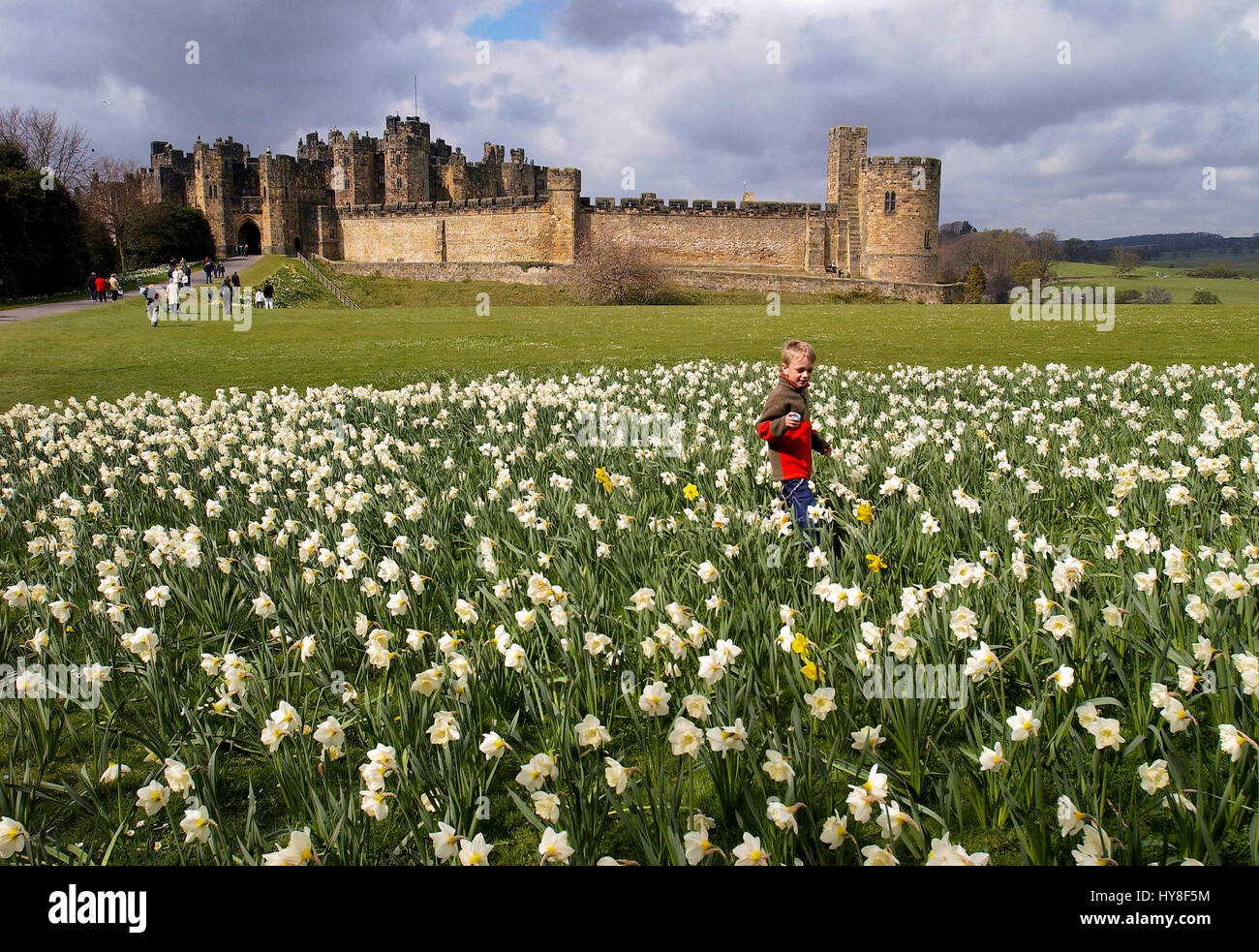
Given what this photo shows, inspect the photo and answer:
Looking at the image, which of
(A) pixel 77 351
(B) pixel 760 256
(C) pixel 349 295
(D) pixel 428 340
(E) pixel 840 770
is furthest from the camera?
(B) pixel 760 256

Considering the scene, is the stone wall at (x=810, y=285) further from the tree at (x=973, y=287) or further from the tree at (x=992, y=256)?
the tree at (x=992, y=256)

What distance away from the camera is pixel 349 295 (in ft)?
153

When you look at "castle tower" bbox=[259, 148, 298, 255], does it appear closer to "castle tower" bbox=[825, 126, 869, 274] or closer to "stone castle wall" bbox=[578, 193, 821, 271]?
"stone castle wall" bbox=[578, 193, 821, 271]

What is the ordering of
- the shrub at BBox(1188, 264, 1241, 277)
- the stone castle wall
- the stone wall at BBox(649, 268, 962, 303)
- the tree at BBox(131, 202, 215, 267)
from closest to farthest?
the stone wall at BBox(649, 268, 962, 303), the stone castle wall, the tree at BBox(131, 202, 215, 267), the shrub at BBox(1188, 264, 1241, 277)

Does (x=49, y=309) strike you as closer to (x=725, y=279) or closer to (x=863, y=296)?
(x=725, y=279)

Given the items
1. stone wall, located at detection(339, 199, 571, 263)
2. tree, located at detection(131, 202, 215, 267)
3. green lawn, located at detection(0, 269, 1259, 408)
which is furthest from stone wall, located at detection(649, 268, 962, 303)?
tree, located at detection(131, 202, 215, 267)

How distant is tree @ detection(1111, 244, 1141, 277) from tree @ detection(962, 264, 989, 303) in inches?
1552

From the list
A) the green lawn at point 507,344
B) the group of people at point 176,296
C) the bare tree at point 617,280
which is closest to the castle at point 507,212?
the bare tree at point 617,280

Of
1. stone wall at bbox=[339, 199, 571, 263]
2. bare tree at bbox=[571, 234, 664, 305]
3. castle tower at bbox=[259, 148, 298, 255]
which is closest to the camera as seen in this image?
bare tree at bbox=[571, 234, 664, 305]

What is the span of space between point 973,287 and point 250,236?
55.9 m

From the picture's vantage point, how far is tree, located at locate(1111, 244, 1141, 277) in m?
80.1
